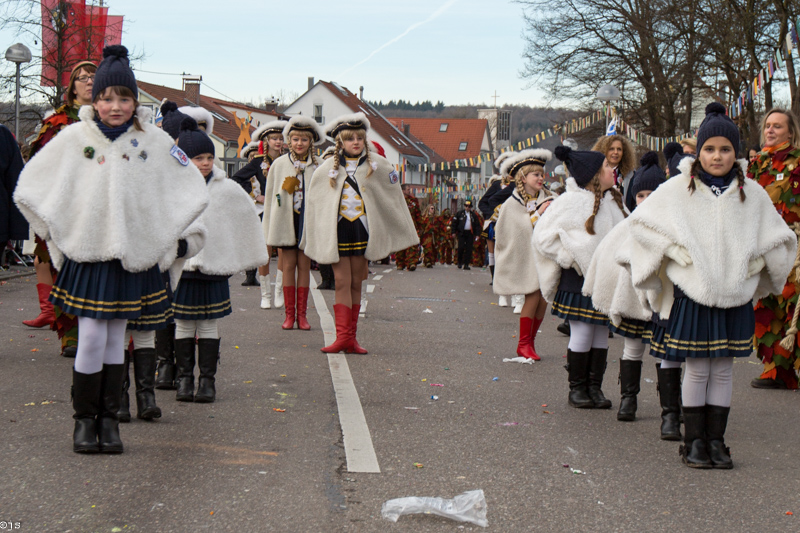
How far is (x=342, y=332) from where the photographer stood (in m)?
8.75

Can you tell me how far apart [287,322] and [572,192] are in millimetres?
4297

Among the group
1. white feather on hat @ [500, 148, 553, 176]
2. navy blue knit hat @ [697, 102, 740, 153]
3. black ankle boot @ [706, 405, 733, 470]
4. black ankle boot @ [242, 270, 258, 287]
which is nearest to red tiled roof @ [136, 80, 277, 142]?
black ankle boot @ [242, 270, 258, 287]

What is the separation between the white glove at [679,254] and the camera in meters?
5.12

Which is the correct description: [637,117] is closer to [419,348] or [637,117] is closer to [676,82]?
[676,82]

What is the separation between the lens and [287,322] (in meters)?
10.4

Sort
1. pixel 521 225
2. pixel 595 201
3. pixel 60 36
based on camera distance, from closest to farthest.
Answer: pixel 595 201 → pixel 521 225 → pixel 60 36

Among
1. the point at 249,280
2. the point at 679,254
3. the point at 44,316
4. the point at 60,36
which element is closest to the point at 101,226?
the point at 679,254

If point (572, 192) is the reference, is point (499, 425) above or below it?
below

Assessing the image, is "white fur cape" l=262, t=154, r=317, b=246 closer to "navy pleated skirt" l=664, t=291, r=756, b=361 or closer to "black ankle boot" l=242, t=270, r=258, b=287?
"black ankle boot" l=242, t=270, r=258, b=287

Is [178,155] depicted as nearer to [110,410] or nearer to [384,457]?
[110,410]

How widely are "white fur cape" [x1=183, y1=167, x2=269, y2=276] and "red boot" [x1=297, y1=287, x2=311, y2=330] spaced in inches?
133

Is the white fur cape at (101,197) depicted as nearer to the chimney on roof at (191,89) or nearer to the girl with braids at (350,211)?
the girl with braids at (350,211)

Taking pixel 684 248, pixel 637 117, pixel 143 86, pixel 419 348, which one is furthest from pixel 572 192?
pixel 143 86

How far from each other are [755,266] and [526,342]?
3815mm
